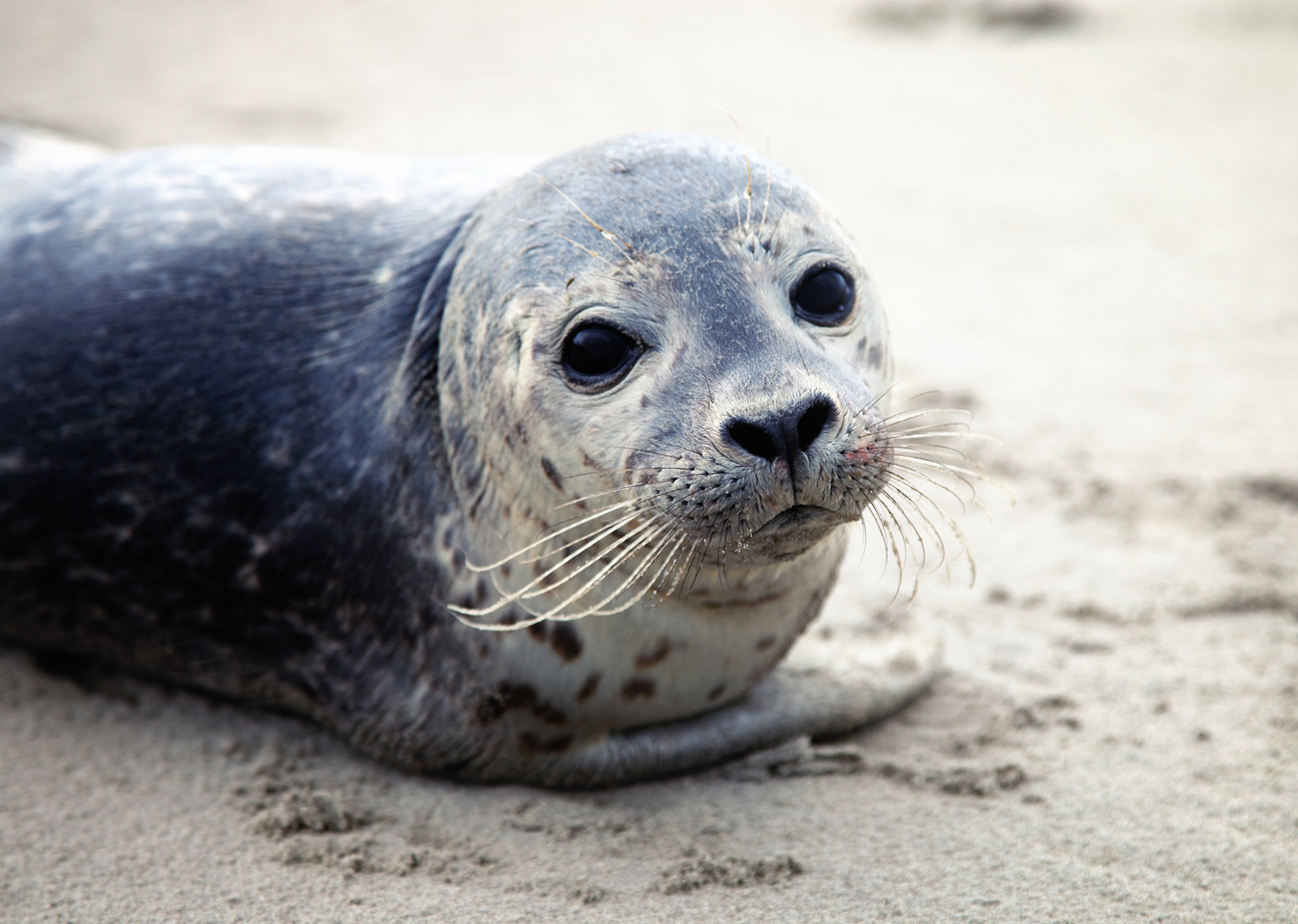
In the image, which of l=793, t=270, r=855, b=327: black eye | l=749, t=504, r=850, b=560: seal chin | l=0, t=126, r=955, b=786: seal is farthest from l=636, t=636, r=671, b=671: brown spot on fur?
l=793, t=270, r=855, b=327: black eye

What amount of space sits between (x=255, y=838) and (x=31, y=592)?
90 centimetres

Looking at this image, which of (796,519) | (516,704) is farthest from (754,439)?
(516,704)

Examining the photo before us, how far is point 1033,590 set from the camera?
10.6 feet

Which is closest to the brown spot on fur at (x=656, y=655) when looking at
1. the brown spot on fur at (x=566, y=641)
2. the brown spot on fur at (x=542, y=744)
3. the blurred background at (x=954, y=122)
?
the brown spot on fur at (x=566, y=641)

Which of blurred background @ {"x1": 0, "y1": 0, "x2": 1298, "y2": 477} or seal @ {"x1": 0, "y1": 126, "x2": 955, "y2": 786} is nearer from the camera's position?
seal @ {"x1": 0, "y1": 126, "x2": 955, "y2": 786}

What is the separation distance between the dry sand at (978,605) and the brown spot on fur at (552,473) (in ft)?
2.35

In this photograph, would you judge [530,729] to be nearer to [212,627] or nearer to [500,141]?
[212,627]

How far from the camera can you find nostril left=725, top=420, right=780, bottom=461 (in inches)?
77.1

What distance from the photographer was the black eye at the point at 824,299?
2.22m

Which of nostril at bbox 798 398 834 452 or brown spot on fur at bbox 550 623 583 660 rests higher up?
nostril at bbox 798 398 834 452

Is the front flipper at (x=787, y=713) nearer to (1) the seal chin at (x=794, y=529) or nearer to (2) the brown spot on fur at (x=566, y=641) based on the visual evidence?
(2) the brown spot on fur at (x=566, y=641)

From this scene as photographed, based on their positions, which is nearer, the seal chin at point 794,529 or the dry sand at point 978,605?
the seal chin at point 794,529

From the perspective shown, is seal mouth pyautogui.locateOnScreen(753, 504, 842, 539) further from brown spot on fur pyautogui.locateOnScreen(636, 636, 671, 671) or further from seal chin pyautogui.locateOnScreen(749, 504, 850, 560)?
brown spot on fur pyautogui.locateOnScreen(636, 636, 671, 671)

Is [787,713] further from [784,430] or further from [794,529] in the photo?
[784,430]
